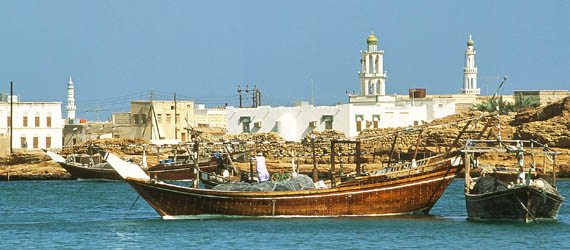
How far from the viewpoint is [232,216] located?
115 feet

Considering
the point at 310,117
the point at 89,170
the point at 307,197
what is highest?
the point at 310,117

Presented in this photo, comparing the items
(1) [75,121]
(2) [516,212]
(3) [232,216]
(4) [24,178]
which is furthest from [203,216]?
(1) [75,121]

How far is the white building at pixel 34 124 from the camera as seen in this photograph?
3420 inches

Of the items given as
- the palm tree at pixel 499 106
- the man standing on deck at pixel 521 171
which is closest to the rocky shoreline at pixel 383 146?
the palm tree at pixel 499 106

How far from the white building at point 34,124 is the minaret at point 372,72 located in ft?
93.5

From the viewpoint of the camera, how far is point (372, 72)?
10294 cm

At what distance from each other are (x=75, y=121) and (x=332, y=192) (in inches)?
3226

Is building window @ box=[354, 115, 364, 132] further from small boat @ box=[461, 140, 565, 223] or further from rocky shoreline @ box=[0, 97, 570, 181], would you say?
small boat @ box=[461, 140, 565, 223]

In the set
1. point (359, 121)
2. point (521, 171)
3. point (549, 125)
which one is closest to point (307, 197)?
point (521, 171)

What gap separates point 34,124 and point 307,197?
57.3m

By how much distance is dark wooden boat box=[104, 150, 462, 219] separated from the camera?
34469 millimetres

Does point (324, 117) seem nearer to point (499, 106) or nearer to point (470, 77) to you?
point (499, 106)

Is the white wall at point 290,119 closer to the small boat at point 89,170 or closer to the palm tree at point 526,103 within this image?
the small boat at point 89,170

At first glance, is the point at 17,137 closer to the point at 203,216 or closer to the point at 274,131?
the point at 274,131
